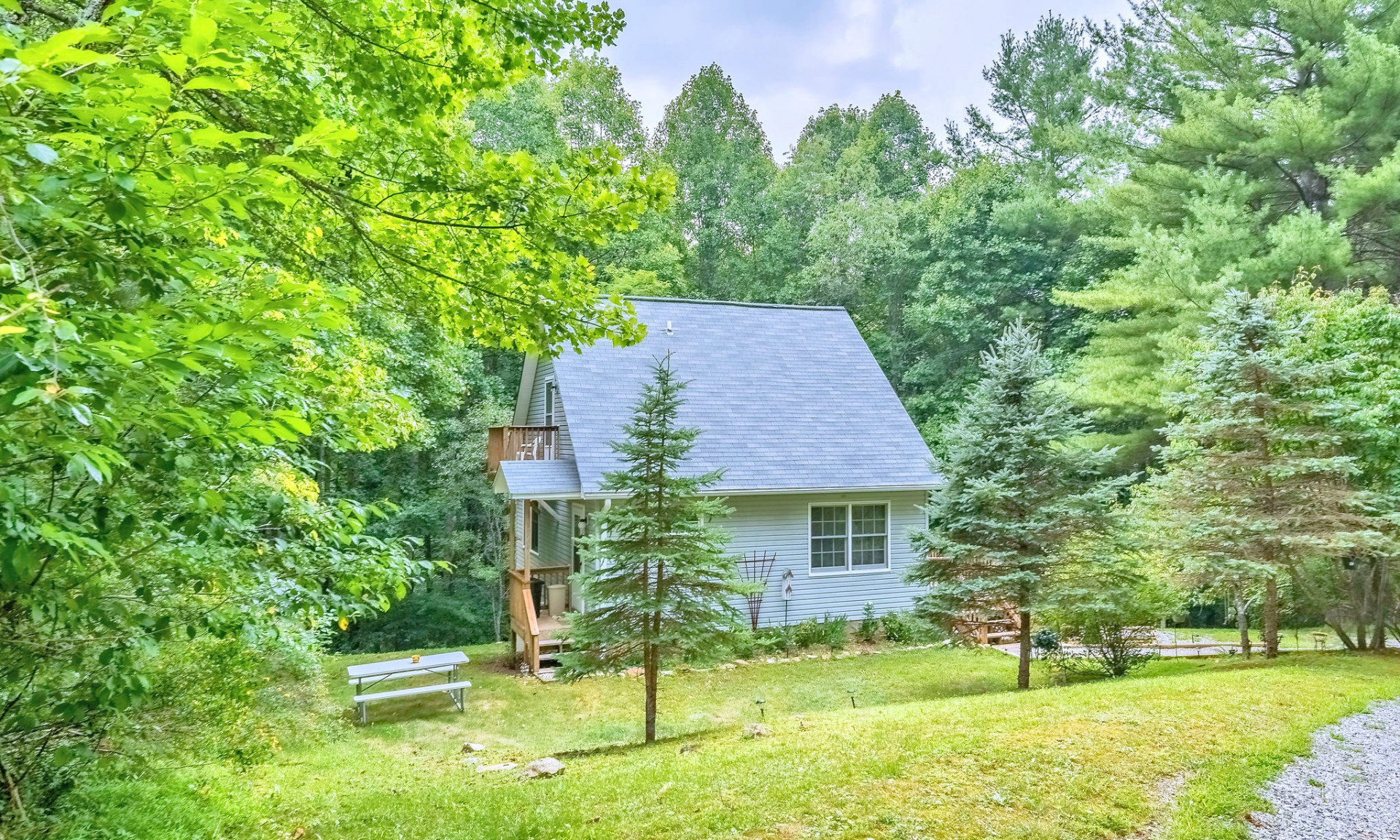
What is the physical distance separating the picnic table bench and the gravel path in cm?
856

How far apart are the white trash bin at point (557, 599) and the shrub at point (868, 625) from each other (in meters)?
5.43

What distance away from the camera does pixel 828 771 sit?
5.09m

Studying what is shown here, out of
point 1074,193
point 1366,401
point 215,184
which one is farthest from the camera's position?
point 1074,193

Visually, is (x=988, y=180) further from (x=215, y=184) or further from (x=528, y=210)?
(x=215, y=184)

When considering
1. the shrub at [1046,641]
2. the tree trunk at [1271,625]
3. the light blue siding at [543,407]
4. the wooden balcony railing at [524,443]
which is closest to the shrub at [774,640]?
the shrub at [1046,641]

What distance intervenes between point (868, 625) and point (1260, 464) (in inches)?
259

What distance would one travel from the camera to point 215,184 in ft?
7.02

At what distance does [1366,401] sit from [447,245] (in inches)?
445

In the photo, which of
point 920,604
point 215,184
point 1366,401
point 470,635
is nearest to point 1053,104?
point 1366,401

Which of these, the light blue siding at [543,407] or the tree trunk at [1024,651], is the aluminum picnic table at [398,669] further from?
the tree trunk at [1024,651]

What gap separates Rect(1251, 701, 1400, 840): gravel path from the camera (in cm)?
435

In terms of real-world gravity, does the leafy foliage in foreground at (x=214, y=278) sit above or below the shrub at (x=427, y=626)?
above

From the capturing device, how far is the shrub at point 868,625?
Result: 1327 centimetres

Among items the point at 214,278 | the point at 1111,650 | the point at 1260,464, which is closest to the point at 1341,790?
the point at 1111,650
